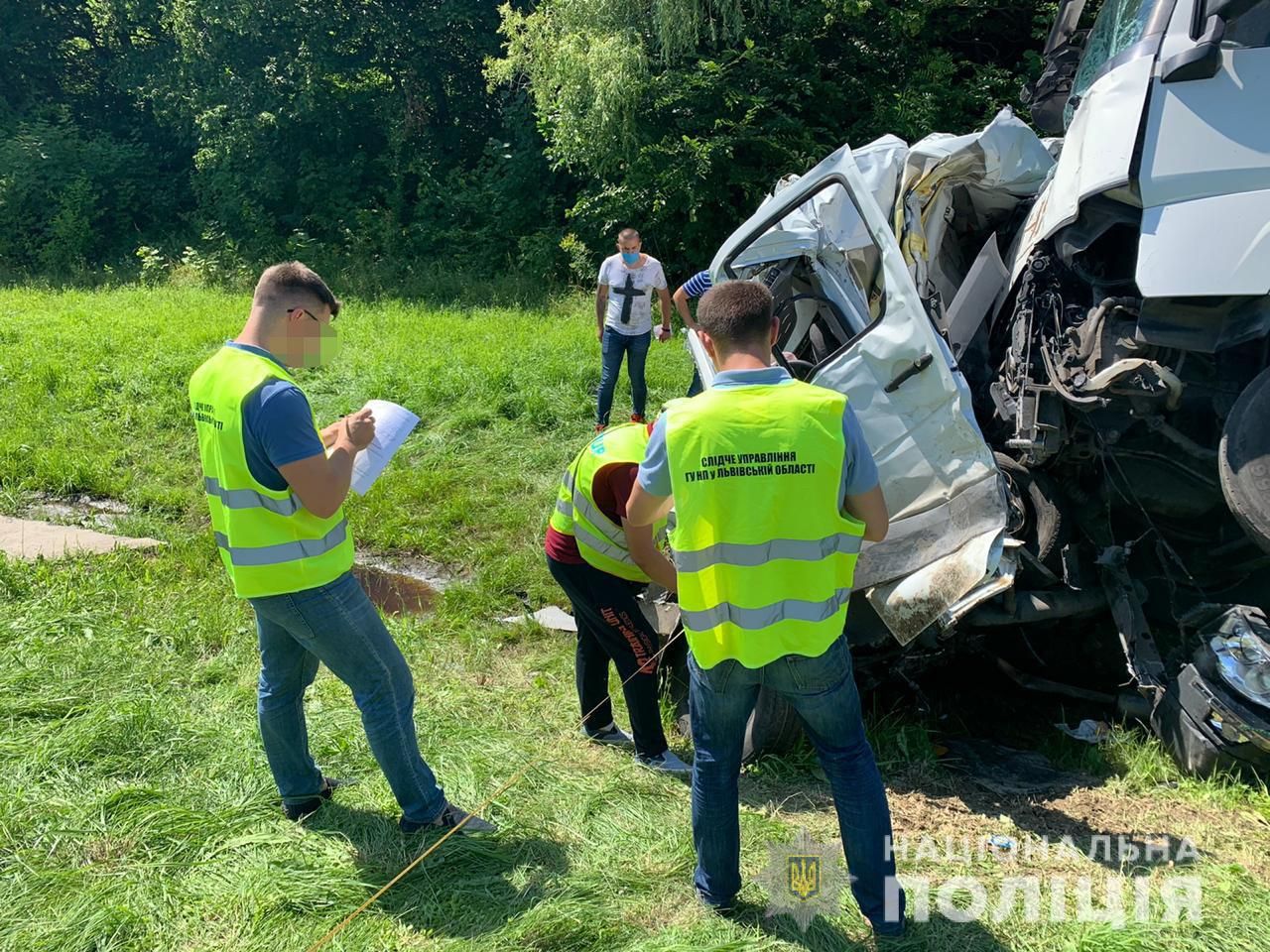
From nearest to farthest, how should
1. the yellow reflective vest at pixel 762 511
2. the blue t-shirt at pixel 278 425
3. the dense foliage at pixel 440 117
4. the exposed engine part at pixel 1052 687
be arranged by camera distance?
the yellow reflective vest at pixel 762 511, the blue t-shirt at pixel 278 425, the exposed engine part at pixel 1052 687, the dense foliage at pixel 440 117

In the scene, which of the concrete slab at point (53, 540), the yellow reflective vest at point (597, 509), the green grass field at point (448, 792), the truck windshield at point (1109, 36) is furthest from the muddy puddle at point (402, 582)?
the truck windshield at point (1109, 36)

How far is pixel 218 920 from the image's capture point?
292cm

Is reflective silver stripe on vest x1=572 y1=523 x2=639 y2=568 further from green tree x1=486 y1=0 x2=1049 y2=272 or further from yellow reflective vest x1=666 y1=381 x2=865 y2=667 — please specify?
green tree x1=486 y1=0 x2=1049 y2=272

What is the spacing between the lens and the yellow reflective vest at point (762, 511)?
256 cm

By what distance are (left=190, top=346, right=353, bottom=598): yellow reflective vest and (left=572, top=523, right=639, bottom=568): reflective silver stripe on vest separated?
93 cm

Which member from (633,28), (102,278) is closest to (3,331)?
(102,278)

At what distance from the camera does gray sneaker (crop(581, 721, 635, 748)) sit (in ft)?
13.5

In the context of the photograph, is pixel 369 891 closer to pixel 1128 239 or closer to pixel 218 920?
pixel 218 920

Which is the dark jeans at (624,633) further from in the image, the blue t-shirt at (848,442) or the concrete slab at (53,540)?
the concrete slab at (53,540)

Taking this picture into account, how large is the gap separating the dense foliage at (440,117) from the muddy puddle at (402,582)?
8261 millimetres

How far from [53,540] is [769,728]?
4.63m

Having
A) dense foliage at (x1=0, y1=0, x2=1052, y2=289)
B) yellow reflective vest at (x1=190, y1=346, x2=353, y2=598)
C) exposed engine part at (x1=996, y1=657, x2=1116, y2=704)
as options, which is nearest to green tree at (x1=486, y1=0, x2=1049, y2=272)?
dense foliage at (x1=0, y1=0, x2=1052, y2=289)

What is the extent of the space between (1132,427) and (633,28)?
1088cm

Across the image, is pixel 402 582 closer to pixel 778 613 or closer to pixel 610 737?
pixel 610 737
